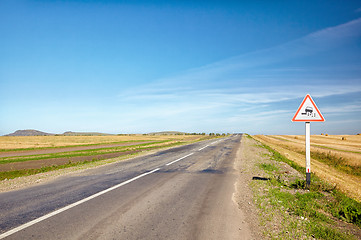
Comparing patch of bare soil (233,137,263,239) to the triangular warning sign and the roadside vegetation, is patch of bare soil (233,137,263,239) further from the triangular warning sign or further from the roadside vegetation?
the triangular warning sign

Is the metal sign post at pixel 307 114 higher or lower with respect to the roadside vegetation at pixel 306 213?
higher

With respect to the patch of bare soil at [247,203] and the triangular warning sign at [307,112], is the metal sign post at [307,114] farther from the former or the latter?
the patch of bare soil at [247,203]

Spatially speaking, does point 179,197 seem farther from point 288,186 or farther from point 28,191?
point 28,191

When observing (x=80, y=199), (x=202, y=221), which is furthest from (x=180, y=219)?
(x=80, y=199)

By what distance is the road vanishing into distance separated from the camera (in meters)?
4.14

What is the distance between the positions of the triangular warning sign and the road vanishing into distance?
3501 mm

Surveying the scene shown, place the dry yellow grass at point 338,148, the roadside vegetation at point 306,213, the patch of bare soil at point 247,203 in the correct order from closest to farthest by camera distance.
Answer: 1. the roadside vegetation at point 306,213
2. the patch of bare soil at point 247,203
3. the dry yellow grass at point 338,148

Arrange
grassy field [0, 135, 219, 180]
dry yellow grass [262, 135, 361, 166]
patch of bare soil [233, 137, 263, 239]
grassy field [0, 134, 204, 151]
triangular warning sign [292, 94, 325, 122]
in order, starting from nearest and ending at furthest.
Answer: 1. patch of bare soil [233, 137, 263, 239]
2. triangular warning sign [292, 94, 325, 122]
3. grassy field [0, 135, 219, 180]
4. dry yellow grass [262, 135, 361, 166]
5. grassy field [0, 134, 204, 151]

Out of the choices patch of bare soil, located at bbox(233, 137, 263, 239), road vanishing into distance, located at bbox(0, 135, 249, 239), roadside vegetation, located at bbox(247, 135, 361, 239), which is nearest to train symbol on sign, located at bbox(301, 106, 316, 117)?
roadside vegetation, located at bbox(247, 135, 361, 239)

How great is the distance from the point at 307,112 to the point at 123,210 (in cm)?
672

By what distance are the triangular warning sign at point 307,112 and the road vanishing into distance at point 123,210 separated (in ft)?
11.5

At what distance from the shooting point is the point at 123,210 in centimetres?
536

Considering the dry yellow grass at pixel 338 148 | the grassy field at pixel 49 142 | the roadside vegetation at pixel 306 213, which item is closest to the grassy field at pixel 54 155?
the grassy field at pixel 49 142

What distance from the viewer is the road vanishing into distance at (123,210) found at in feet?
13.6
